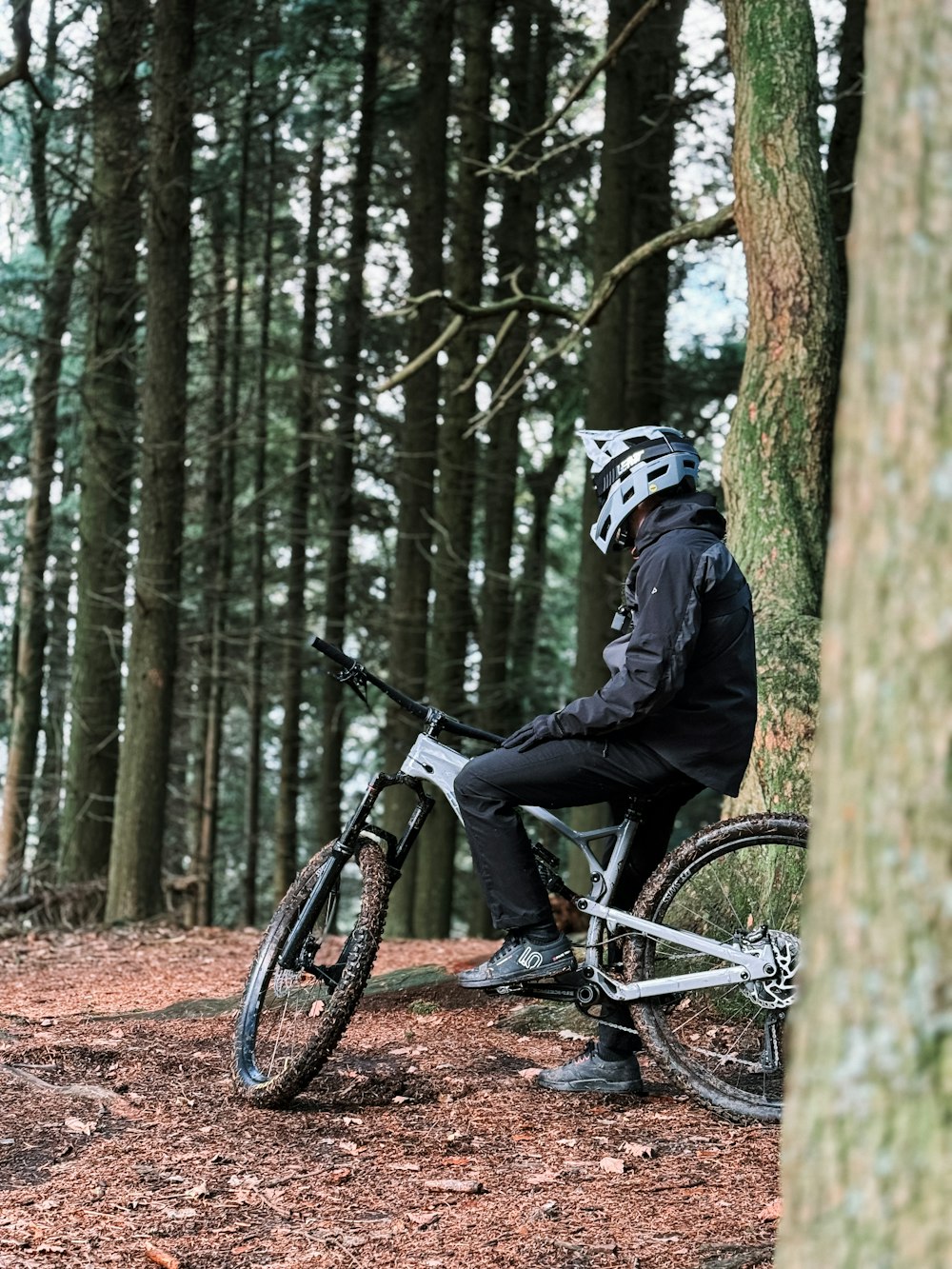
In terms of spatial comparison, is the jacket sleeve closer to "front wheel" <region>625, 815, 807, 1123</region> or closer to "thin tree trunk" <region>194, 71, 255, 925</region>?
"front wheel" <region>625, 815, 807, 1123</region>

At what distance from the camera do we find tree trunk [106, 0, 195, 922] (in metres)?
10.8

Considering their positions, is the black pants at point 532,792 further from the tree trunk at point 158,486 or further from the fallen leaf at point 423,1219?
the tree trunk at point 158,486

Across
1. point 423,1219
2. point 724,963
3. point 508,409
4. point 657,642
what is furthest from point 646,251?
point 508,409

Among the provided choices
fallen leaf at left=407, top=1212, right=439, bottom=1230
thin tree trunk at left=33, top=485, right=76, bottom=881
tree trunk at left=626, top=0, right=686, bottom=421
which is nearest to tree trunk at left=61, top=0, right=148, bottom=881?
thin tree trunk at left=33, top=485, right=76, bottom=881

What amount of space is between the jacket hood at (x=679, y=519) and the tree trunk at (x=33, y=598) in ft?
39.3

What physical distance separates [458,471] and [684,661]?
9741 millimetres

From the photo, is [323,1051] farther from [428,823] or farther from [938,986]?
[428,823]

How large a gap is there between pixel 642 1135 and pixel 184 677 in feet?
49.9

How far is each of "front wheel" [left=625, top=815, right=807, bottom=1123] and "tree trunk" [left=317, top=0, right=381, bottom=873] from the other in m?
11.0

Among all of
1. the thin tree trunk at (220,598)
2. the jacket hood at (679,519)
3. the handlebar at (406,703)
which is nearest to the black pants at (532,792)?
the handlebar at (406,703)

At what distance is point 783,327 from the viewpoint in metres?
6.55

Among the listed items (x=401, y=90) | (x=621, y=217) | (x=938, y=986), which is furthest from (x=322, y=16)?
(x=938, y=986)

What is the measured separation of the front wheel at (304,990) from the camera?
15.2ft

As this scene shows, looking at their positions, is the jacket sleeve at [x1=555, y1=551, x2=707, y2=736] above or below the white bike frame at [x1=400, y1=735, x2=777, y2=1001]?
above
